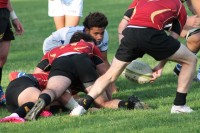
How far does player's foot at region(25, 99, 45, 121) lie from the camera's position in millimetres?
7906

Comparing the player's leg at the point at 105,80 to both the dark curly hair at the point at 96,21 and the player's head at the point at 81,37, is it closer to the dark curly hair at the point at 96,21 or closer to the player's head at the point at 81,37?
the player's head at the point at 81,37

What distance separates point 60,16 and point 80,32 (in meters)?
2.80

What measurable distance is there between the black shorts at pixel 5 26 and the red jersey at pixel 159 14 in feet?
7.08

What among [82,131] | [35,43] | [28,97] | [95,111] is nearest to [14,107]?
[28,97]

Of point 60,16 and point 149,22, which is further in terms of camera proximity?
point 60,16

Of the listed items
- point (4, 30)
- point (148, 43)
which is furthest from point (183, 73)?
point (4, 30)

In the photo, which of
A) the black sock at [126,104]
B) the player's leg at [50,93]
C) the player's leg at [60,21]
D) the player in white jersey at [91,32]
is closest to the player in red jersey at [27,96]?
the player's leg at [50,93]

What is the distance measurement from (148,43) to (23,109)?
1.51 meters

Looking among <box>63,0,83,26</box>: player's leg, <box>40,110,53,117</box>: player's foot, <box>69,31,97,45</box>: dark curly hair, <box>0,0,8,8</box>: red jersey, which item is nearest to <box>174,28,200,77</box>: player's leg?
<box>63,0,83,26</box>: player's leg

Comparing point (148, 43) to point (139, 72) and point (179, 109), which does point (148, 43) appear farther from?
point (139, 72)

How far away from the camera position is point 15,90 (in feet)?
28.2

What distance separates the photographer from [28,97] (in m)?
8.43

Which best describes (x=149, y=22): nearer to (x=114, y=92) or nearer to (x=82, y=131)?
(x=82, y=131)

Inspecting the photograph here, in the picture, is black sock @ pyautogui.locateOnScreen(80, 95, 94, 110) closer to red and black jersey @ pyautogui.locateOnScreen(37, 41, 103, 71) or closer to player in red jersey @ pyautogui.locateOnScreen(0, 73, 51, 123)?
player in red jersey @ pyautogui.locateOnScreen(0, 73, 51, 123)
